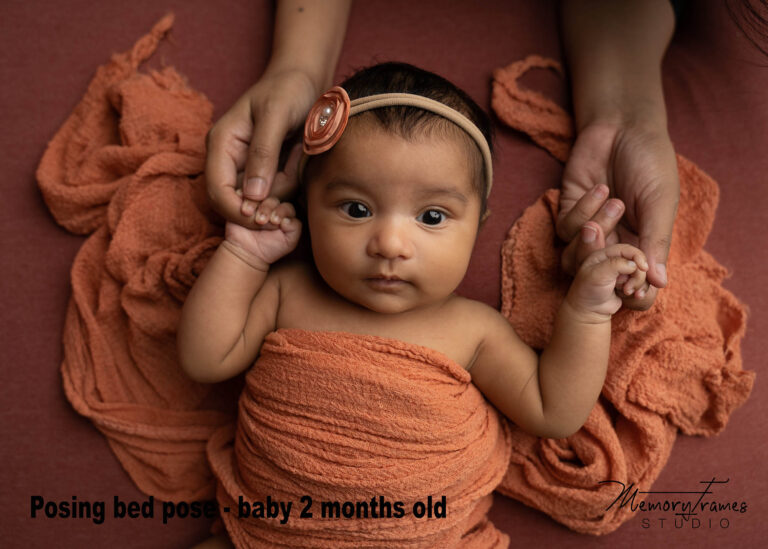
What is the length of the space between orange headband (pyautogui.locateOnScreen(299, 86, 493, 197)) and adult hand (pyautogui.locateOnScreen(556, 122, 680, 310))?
29 cm

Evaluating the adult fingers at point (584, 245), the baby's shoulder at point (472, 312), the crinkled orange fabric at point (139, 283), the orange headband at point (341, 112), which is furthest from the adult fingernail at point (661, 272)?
the crinkled orange fabric at point (139, 283)

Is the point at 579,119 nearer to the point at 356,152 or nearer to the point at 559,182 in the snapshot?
the point at 559,182

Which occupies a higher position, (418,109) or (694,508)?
(418,109)

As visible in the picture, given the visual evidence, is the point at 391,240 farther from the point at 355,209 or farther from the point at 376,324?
the point at 376,324

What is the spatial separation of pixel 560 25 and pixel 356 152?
2.68 ft

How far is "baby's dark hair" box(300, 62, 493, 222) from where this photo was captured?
1054mm

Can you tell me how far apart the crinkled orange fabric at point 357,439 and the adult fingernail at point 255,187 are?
0.85 feet

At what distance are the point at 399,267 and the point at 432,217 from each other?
113 mm

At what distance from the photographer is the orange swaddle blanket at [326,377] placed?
1.08 metres

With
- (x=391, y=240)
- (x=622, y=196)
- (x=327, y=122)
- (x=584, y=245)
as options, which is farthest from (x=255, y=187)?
(x=622, y=196)

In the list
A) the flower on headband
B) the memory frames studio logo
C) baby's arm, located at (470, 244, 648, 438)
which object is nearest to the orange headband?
the flower on headband

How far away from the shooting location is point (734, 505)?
51.0 inches

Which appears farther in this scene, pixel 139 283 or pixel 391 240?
pixel 139 283

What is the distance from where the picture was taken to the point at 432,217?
1.08m
